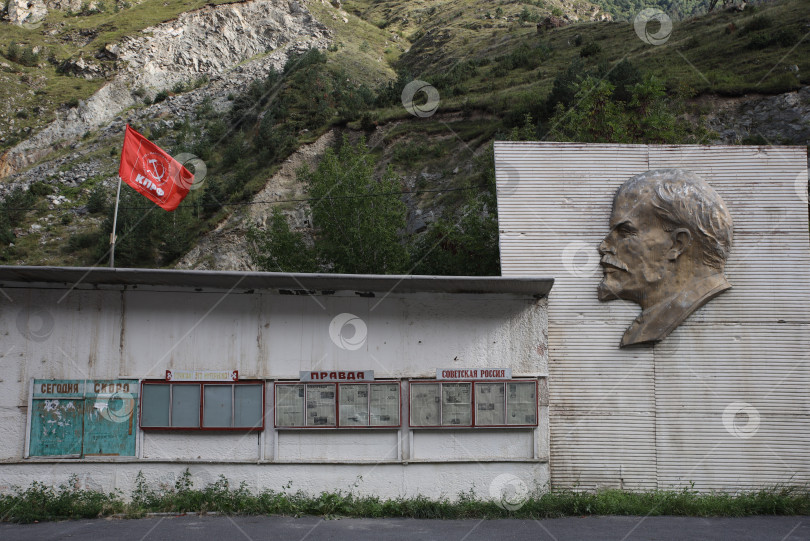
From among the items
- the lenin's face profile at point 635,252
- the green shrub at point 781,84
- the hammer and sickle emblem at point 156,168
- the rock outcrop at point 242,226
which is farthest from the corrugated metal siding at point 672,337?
the green shrub at point 781,84

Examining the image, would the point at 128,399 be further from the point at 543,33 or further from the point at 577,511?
the point at 543,33

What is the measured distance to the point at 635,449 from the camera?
34.3ft

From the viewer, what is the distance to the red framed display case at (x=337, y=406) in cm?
1017

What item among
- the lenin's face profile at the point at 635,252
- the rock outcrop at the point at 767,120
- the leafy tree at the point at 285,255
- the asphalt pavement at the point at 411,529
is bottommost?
the asphalt pavement at the point at 411,529

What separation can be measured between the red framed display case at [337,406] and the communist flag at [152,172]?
4553 millimetres

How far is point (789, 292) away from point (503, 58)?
182 ft

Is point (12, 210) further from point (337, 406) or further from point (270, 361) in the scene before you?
point (337, 406)

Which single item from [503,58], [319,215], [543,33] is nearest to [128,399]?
[319,215]

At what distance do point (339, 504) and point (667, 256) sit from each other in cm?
649

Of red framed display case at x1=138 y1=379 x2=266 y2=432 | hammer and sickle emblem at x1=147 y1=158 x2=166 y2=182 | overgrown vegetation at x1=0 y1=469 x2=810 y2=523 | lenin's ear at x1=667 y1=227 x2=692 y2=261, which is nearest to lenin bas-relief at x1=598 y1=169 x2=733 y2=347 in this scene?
lenin's ear at x1=667 y1=227 x2=692 y2=261

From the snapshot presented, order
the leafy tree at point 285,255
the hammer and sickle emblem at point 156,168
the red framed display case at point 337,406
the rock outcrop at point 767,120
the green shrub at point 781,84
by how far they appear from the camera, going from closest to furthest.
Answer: the red framed display case at point 337,406 < the hammer and sickle emblem at point 156,168 < the leafy tree at point 285,255 < the rock outcrop at point 767,120 < the green shrub at point 781,84

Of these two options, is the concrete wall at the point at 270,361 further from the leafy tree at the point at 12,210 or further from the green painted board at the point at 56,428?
the leafy tree at the point at 12,210

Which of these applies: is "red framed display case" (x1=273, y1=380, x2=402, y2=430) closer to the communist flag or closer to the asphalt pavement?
the asphalt pavement

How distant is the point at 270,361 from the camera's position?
407 inches
